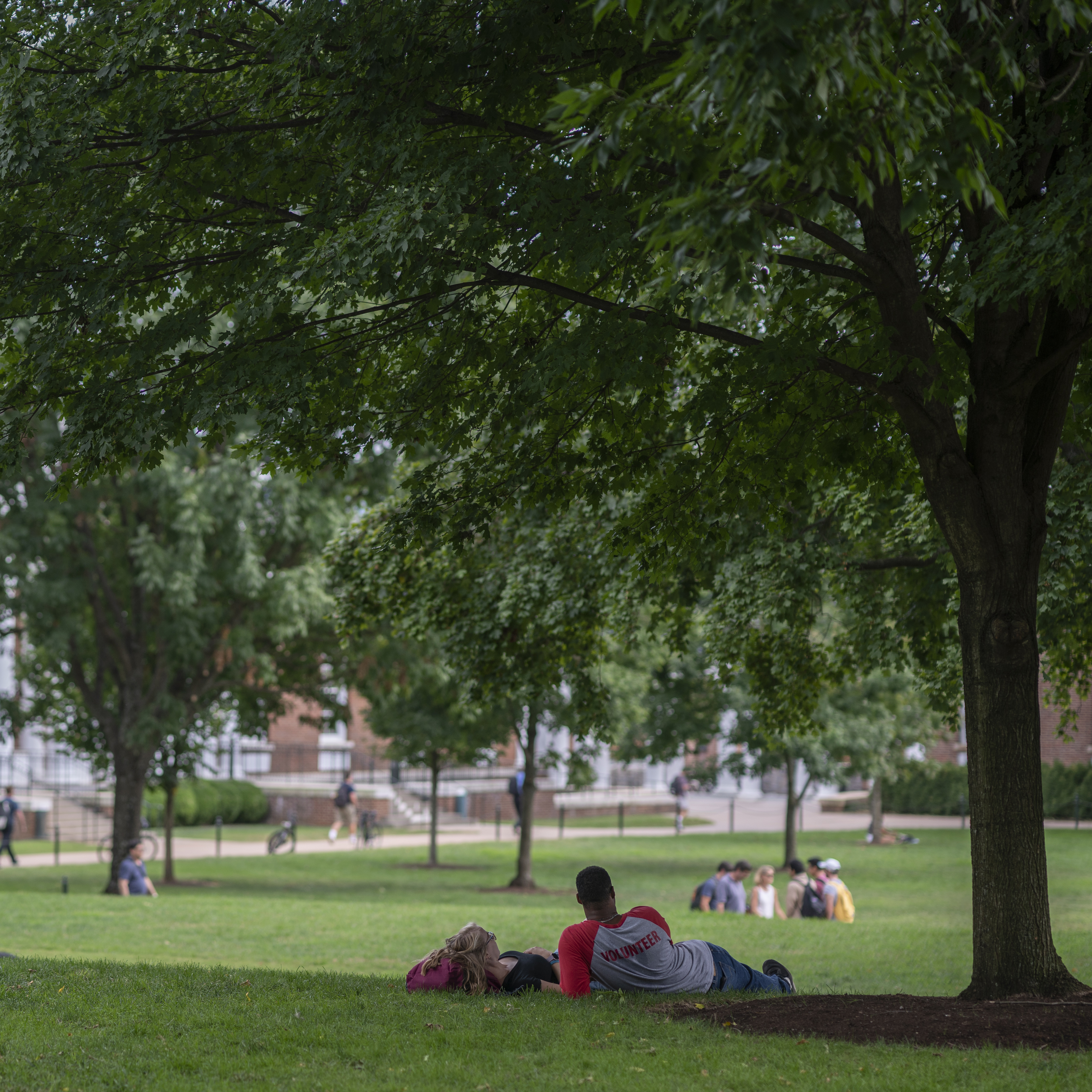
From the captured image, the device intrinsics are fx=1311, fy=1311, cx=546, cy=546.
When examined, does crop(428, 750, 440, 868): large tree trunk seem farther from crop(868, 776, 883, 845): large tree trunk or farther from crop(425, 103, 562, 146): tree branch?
crop(425, 103, 562, 146): tree branch

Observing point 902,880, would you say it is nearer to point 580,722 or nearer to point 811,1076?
point 580,722

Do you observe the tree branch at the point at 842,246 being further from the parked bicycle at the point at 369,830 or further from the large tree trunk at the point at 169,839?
the parked bicycle at the point at 369,830

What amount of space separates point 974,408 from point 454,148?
3287 millimetres

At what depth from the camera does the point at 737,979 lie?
7781mm

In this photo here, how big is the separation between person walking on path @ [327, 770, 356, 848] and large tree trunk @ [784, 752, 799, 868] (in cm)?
1097

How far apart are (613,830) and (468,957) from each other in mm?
30736

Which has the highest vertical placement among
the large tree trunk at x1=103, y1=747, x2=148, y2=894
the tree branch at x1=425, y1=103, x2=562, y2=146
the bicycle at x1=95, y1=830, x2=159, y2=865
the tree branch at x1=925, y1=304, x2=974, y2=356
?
the tree branch at x1=425, y1=103, x2=562, y2=146

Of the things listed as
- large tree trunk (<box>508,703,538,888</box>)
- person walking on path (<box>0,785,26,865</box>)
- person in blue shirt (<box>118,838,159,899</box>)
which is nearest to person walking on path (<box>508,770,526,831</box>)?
large tree trunk (<box>508,703,538,888</box>)

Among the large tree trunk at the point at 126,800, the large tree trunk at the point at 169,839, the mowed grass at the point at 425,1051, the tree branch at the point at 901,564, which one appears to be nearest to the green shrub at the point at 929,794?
the large tree trunk at the point at 169,839

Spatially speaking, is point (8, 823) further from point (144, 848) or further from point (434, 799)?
point (434, 799)

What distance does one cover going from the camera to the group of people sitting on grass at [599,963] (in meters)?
7.27

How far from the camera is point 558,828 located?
36.9 m

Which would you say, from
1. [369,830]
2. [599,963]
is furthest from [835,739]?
[599,963]

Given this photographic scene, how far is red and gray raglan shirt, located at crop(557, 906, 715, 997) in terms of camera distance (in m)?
7.27
